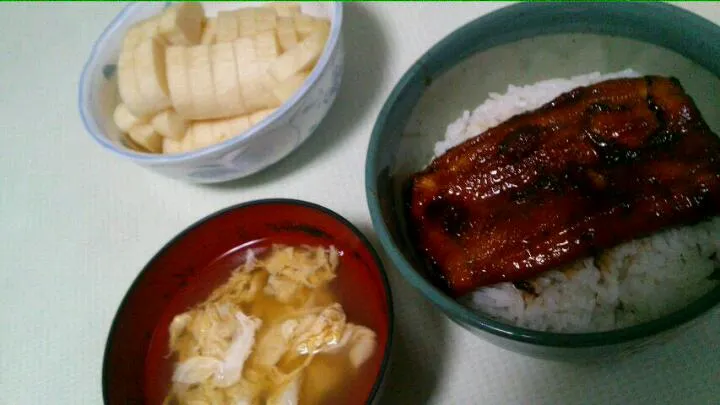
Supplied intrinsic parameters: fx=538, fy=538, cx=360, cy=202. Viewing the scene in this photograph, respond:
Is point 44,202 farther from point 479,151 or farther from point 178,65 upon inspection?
point 479,151

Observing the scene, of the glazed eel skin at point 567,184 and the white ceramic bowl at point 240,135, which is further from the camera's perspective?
the white ceramic bowl at point 240,135

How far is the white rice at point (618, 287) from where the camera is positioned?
0.91m

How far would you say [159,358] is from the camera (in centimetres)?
103

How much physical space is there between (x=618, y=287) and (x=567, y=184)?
0.64ft

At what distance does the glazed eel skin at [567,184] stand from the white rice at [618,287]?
34mm

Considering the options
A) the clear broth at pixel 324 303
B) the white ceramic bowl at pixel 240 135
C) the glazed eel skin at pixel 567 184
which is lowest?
the clear broth at pixel 324 303

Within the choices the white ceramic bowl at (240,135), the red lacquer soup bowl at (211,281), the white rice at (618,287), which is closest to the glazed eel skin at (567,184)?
the white rice at (618,287)

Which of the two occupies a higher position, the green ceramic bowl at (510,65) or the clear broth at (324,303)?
the green ceramic bowl at (510,65)

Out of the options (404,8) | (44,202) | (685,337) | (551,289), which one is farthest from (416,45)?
(44,202)

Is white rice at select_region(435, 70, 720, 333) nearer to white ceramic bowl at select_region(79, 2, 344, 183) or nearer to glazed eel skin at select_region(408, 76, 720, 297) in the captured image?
glazed eel skin at select_region(408, 76, 720, 297)

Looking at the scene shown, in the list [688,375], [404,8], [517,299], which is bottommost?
[688,375]

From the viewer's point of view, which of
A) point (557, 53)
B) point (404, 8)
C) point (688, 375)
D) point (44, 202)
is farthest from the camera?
point (404, 8)

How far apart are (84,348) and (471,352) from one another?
81 centimetres

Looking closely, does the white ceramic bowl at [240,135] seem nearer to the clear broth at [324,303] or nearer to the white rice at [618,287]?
the clear broth at [324,303]
